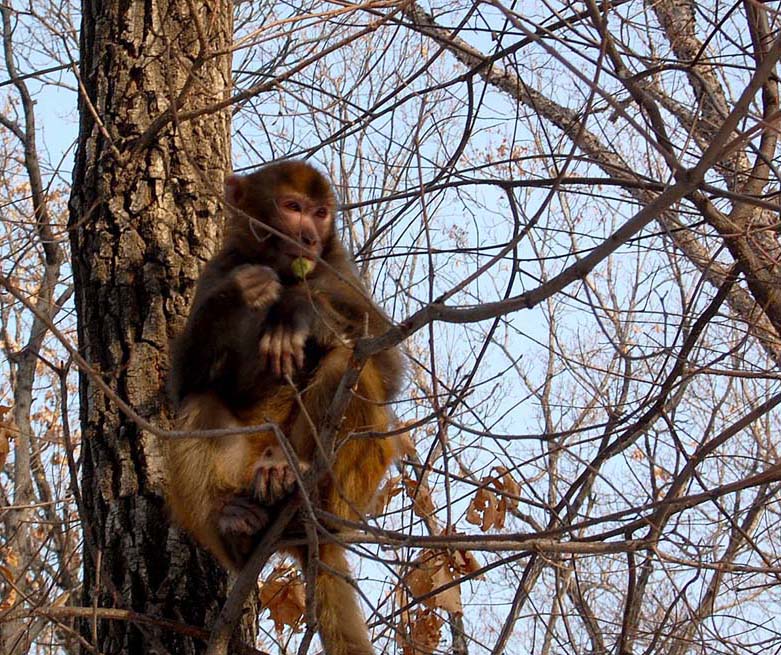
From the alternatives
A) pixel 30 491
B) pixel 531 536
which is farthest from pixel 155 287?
pixel 30 491

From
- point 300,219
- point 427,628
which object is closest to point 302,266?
point 300,219

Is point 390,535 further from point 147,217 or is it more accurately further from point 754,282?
point 147,217

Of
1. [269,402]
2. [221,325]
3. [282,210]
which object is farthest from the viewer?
[282,210]

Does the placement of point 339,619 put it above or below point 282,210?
below

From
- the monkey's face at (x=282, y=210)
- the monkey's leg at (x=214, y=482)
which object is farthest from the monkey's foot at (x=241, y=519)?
the monkey's face at (x=282, y=210)

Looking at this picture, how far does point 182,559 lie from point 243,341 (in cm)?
95

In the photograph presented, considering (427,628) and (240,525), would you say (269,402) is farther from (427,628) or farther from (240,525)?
(427,628)

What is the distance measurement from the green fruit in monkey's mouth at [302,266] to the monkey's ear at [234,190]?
622mm

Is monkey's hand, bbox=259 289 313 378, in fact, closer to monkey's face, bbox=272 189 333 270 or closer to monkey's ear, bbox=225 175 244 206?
monkey's face, bbox=272 189 333 270

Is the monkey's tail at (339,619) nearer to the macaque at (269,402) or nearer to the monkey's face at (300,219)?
the macaque at (269,402)

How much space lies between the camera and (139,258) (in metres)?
4.78

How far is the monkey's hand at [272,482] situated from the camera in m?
4.21

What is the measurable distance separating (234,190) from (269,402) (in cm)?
114

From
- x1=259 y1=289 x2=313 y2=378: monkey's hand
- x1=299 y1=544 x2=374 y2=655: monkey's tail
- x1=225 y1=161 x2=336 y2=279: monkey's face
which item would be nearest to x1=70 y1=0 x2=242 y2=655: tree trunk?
x1=225 y1=161 x2=336 y2=279: monkey's face
